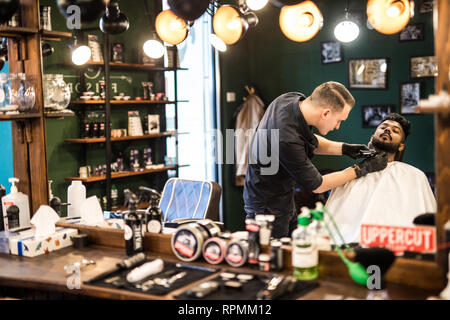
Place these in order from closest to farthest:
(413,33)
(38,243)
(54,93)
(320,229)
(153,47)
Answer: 1. (320,229)
2. (38,243)
3. (54,93)
4. (153,47)
5. (413,33)

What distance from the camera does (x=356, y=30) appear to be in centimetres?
435

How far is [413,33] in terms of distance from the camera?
5574mm

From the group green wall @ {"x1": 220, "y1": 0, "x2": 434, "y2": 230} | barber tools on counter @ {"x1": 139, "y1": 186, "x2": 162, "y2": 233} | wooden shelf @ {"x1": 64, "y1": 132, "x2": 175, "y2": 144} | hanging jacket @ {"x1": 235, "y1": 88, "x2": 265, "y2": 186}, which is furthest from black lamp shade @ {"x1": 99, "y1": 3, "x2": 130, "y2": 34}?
hanging jacket @ {"x1": 235, "y1": 88, "x2": 265, "y2": 186}

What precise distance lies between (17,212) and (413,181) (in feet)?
6.88

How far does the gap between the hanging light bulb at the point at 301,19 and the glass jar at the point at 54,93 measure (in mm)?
1263

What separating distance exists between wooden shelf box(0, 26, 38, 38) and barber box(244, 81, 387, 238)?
141 centimetres

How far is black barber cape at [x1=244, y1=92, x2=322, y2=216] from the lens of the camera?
2.98 meters

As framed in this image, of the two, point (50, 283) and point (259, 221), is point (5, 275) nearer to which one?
point (50, 283)

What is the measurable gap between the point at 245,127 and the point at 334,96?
11.4ft

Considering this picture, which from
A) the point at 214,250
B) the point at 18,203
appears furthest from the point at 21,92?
the point at 214,250

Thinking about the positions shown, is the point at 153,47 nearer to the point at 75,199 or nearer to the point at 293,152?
the point at 75,199

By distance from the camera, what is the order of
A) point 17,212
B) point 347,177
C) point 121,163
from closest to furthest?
point 17,212
point 347,177
point 121,163

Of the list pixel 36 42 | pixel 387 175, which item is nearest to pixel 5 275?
pixel 36 42
